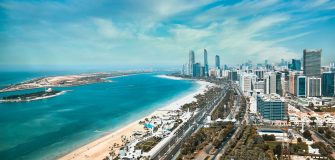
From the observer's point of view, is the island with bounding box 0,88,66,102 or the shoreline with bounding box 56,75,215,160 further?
the island with bounding box 0,88,66,102

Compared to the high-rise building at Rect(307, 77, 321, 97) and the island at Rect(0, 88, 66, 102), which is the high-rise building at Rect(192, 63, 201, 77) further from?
the high-rise building at Rect(307, 77, 321, 97)

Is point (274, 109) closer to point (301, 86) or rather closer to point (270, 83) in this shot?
point (301, 86)

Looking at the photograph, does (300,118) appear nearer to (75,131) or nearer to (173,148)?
(173,148)

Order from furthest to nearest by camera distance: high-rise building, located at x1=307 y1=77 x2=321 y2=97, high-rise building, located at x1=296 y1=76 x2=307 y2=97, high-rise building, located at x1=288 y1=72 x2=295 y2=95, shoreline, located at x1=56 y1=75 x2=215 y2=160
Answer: high-rise building, located at x1=288 y1=72 x2=295 y2=95
high-rise building, located at x1=296 y1=76 x2=307 y2=97
high-rise building, located at x1=307 y1=77 x2=321 y2=97
shoreline, located at x1=56 y1=75 x2=215 y2=160

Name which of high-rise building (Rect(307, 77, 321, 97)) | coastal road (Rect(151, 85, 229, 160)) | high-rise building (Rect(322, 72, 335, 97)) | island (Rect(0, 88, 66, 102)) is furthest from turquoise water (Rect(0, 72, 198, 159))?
high-rise building (Rect(322, 72, 335, 97))

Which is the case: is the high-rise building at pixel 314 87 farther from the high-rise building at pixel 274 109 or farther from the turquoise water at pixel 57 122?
the turquoise water at pixel 57 122

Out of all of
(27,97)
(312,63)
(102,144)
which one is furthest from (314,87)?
(27,97)

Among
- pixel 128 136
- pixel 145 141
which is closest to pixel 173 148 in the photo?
pixel 145 141
